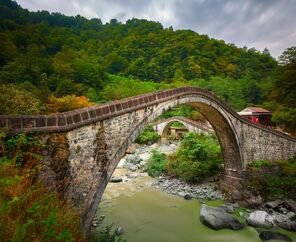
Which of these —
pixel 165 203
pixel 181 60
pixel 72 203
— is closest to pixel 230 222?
pixel 165 203

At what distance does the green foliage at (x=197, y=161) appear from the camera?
43.8 ft

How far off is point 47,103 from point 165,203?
1361 centimetres

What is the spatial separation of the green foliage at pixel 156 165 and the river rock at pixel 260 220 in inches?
305

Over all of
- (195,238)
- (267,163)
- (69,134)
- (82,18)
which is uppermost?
(82,18)

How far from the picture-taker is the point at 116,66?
164ft

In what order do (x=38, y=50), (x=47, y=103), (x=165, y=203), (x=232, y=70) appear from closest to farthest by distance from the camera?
(x=165, y=203)
(x=47, y=103)
(x=38, y=50)
(x=232, y=70)

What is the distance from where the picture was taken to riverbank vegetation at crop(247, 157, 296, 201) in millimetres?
10881

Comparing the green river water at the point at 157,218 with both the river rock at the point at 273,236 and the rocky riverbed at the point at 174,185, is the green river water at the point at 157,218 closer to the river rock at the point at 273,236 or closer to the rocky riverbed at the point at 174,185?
the river rock at the point at 273,236

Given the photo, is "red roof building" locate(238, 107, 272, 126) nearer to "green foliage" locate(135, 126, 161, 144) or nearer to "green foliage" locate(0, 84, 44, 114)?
"green foliage" locate(135, 126, 161, 144)

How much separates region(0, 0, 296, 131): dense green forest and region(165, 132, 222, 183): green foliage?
652 centimetres

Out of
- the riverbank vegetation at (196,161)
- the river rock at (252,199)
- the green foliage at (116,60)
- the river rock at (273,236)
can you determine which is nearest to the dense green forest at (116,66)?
the green foliage at (116,60)

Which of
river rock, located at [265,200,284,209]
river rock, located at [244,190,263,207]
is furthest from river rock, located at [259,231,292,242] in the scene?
river rock, located at [244,190,263,207]

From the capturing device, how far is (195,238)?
816 centimetres

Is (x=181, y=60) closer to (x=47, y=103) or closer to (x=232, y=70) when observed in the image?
(x=232, y=70)
